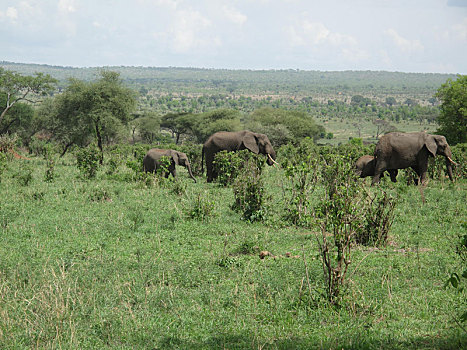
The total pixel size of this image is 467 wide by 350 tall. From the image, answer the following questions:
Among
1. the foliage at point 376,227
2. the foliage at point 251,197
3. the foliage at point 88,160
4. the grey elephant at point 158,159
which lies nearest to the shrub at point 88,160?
the foliage at point 88,160

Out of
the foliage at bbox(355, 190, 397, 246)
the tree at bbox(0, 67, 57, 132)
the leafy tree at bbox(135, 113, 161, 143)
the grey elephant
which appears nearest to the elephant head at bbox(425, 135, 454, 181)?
the foliage at bbox(355, 190, 397, 246)

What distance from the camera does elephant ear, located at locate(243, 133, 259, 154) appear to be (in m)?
19.3

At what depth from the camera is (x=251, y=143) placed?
766 inches

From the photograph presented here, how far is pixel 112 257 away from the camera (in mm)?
8289

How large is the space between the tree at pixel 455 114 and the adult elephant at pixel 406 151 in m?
22.4

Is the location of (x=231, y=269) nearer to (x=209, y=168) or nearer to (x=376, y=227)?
(x=376, y=227)

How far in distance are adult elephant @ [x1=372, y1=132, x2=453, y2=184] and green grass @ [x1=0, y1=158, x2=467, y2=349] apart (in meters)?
4.73

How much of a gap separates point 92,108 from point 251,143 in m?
16.6

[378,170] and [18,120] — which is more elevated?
[378,170]

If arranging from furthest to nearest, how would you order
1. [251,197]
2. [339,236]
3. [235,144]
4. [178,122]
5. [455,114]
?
[178,122] → [455,114] → [235,144] → [251,197] → [339,236]

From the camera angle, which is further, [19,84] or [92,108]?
Answer: [19,84]

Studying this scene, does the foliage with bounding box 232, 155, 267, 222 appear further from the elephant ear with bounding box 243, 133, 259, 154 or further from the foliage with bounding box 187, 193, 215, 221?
the elephant ear with bounding box 243, 133, 259, 154

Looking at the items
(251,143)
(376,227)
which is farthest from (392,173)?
(376,227)

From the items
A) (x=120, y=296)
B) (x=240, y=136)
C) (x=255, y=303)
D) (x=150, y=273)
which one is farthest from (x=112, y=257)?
(x=240, y=136)
